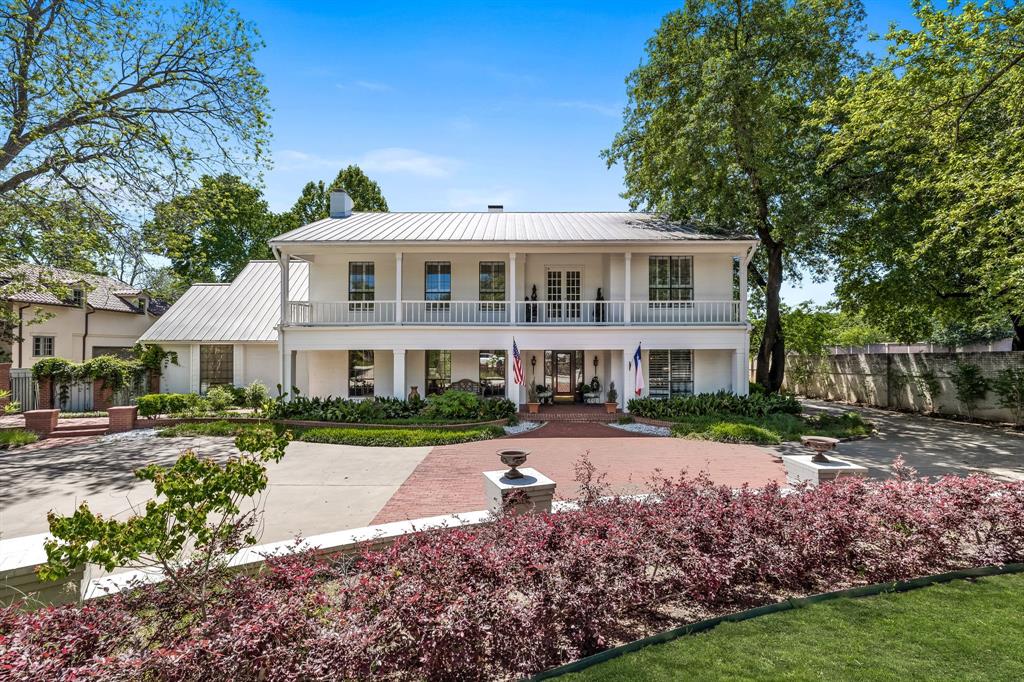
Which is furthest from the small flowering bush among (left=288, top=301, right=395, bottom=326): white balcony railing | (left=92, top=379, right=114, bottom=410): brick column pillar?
(left=92, top=379, right=114, bottom=410): brick column pillar

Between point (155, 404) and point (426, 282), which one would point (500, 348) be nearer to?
point (426, 282)

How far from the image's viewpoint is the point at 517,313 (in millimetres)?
17062

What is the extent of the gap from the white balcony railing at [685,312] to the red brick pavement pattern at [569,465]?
5364 millimetres

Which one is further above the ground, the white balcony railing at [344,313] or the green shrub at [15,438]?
the white balcony railing at [344,313]

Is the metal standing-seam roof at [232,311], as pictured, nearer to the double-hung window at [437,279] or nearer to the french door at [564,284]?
the double-hung window at [437,279]

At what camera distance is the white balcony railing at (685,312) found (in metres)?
16.9

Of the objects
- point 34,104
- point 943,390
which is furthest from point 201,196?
point 943,390

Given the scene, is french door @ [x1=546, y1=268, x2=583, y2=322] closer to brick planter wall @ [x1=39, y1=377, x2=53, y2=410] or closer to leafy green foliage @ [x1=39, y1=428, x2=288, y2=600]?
leafy green foliage @ [x1=39, y1=428, x2=288, y2=600]

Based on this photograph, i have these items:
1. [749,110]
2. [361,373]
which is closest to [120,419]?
[361,373]

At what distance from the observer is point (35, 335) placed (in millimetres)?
22047

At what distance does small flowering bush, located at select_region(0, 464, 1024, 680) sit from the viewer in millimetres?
2814

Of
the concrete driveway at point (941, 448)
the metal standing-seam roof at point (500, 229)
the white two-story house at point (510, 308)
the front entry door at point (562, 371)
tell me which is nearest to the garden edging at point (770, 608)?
the concrete driveway at point (941, 448)

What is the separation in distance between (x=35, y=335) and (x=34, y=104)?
1526 cm

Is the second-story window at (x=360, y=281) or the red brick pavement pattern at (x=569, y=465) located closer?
the red brick pavement pattern at (x=569, y=465)
